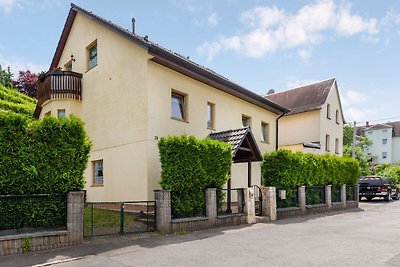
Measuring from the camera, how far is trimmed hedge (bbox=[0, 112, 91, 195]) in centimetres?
786

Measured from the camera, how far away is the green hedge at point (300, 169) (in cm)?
1510

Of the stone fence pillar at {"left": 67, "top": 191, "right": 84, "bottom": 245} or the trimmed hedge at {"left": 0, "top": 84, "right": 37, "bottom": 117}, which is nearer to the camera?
the stone fence pillar at {"left": 67, "top": 191, "right": 84, "bottom": 245}

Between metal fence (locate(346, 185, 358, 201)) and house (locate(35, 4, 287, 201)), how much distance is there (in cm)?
619

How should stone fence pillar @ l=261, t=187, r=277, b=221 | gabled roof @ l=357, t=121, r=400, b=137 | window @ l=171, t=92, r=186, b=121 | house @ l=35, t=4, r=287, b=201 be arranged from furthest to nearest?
gabled roof @ l=357, t=121, r=400, b=137 < window @ l=171, t=92, r=186, b=121 < stone fence pillar @ l=261, t=187, r=277, b=221 < house @ l=35, t=4, r=287, b=201

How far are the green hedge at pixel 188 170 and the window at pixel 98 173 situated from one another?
5831mm

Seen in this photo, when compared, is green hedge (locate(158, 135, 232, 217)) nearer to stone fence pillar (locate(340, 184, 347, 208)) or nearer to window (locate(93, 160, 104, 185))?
window (locate(93, 160, 104, 185))

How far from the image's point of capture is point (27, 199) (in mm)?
7898

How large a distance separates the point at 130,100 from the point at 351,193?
49.3ft

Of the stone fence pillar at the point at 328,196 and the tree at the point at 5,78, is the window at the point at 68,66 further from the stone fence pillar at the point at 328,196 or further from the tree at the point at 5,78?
the tree at the point at 5,78

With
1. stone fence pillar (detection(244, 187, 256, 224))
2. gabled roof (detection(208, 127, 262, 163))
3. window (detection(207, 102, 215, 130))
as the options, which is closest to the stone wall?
gabled roof (detection(208, 127, 262, 163))

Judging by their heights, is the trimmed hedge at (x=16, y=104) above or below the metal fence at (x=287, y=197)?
above

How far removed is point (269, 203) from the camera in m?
13.3

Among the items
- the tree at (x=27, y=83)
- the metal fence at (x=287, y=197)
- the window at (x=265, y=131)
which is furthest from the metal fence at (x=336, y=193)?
the tree at (x=27, y=83)

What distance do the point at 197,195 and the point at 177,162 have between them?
1.35 meters
